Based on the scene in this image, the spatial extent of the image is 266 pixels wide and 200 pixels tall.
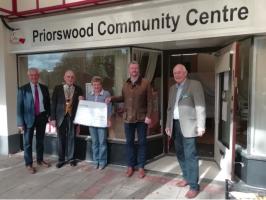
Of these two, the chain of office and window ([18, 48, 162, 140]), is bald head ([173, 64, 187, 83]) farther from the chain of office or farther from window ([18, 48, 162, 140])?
window ([18, 48, 162, 140])

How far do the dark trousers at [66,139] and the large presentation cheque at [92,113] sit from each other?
0.68 ft

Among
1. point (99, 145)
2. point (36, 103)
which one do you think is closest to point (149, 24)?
point (99, 145)

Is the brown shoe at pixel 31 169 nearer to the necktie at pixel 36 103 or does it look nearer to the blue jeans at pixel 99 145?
the necktie at pixel 36 103

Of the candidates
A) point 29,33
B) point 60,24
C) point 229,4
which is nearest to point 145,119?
point 229,4

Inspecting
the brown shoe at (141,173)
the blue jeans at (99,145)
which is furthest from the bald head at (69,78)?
the brown shoe at (141,173)

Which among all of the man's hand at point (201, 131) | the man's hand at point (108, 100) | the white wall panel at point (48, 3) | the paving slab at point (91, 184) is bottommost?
the paving slab at point (91, 184)

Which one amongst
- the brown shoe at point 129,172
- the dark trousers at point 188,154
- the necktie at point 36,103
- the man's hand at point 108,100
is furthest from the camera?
the necktie at point 36,103

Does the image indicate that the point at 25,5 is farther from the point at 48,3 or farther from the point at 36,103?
the point at 36,103

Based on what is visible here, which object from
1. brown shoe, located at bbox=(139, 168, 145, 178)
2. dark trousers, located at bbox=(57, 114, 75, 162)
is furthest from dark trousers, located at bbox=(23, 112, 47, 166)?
brown shoe, located at bbox=(139, 168, 145, 178)

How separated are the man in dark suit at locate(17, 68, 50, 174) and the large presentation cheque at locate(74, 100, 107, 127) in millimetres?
629

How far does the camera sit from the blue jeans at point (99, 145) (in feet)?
16.4

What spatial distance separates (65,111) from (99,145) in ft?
2.71

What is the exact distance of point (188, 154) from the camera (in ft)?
12.6

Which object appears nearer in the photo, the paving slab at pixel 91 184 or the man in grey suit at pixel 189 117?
the man in grey suit at pixel 189 117
